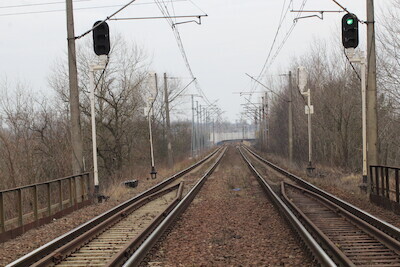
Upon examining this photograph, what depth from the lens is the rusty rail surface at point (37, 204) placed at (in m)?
9.73

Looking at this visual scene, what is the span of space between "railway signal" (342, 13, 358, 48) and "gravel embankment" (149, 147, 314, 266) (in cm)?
579

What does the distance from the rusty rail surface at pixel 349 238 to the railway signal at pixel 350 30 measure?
5.31m

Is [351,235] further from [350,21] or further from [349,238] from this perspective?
[350,21]

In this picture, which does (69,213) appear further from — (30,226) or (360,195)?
(360,195)

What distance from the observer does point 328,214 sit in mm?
11086

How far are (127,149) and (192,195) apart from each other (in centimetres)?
2404

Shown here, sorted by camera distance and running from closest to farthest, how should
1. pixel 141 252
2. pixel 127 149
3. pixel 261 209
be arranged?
pixel 141 252 → pixel 261 209 → pixel 127 149

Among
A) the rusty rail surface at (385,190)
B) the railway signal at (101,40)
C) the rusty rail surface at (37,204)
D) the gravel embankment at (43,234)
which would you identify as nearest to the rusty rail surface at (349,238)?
the rusty rail surface at (385,190)

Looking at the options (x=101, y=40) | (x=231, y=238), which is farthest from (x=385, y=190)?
(x=101, y=40)

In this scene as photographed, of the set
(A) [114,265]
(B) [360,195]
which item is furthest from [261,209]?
(A) [114,265]

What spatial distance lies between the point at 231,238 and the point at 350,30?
8519 millimetres

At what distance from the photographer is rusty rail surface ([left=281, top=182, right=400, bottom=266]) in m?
6.66

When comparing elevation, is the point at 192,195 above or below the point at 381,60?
below

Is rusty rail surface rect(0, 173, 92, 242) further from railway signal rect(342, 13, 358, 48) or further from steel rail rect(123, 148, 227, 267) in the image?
railway signal rect(342, 13, 358, 48)
